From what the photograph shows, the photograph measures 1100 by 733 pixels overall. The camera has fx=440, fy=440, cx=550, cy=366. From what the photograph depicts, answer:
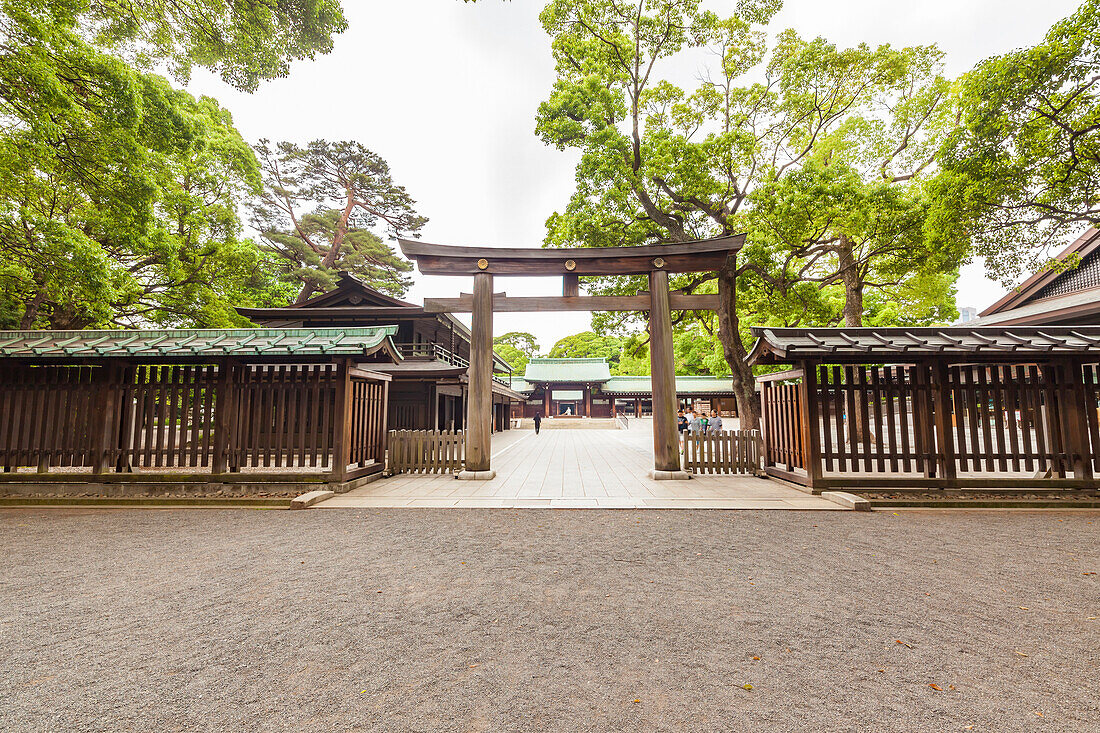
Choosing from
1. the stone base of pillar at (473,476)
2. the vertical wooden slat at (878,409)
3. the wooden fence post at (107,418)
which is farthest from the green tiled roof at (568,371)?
the wooden fence post at (107,418)

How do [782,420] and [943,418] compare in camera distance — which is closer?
[943,418]

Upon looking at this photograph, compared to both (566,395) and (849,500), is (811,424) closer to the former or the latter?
(849,500)

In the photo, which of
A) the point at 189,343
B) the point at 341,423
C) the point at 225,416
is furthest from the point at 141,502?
the point at 341,423

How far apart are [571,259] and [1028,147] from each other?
9397mm

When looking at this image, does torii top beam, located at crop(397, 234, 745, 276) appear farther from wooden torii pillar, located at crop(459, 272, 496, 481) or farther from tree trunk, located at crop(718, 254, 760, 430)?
tree trunk, located at crop(718, 254, 760, 430)

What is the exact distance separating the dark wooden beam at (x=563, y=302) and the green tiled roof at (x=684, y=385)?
26783 mm

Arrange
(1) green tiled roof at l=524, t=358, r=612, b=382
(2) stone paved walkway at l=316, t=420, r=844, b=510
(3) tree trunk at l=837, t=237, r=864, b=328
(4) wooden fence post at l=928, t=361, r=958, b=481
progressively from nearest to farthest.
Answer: (2) stone paved walkway at l=316, t=420, r=844, b=510 → (4) wooden fence post at l=928, t=361, r=958, b=481 → (3) tree trunk at l=837, t=237, r=864, b=328 → (1) green tiled roof at l=524, t=358, r=612, b=382

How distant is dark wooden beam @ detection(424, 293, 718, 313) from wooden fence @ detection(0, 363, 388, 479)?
246 cm

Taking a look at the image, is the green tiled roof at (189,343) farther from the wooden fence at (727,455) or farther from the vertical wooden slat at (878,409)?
the vertical wooden slat at (878,409)

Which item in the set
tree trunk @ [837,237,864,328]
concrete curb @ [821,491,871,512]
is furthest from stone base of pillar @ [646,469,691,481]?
tree trunk @ [837,237,864,328]

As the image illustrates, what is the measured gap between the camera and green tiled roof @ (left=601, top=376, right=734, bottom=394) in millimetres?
37062

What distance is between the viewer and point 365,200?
96.0 feet

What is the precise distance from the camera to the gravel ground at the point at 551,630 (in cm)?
213

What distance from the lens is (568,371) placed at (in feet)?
136
